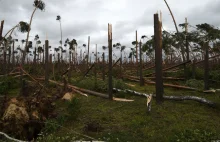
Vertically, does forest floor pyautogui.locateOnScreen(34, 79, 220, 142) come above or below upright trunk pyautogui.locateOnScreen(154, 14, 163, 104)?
below

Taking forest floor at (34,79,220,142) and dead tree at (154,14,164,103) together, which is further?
dead tree at (154,14,164,103)

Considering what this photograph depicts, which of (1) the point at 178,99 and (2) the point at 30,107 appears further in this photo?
(1) the point at 178,99

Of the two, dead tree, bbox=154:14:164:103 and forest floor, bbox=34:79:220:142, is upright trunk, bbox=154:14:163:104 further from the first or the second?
forest floor, bbox=34:79:220:142

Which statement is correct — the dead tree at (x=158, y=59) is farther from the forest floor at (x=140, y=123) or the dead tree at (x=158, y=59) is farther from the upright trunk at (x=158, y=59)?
the forest floor at (x=140, y=123)

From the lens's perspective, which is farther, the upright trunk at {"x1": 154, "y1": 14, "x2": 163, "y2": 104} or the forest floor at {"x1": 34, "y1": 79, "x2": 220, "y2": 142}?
the upright trunk at {"x1": 154, "y1": 14, "x2": 163, "y2": 104}

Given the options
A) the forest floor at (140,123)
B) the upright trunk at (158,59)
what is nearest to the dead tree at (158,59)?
the upright trunk at (158,59)

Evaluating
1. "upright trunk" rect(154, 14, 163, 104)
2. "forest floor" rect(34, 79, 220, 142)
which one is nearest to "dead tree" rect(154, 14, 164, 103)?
"upright trunk" rect(154, 14, 163, 104)

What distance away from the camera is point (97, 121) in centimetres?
670

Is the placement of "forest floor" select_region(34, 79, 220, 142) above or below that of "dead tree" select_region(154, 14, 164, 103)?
below

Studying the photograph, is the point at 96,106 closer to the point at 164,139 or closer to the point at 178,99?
the point at 178,99

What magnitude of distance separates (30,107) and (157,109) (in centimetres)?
400

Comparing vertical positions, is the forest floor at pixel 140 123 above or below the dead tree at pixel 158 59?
below

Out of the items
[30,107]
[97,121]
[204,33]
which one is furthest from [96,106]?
[204,33]

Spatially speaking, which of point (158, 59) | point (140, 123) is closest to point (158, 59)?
point (158, 59)
